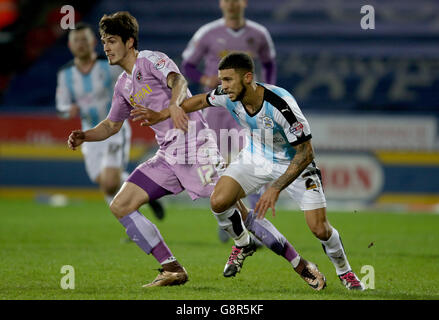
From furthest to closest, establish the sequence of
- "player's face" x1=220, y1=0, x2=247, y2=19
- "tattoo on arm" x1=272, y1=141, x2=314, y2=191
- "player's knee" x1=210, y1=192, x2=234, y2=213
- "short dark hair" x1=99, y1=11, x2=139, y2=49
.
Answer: "player's face" x1=220, y1=0, x2=247, y2=19, "short dark hair" x1=99, y1=11, x2=139, y2=49, "player's knee" x1=210, y1=192, x2=234, y2=213, "tattoo on arm" x1=272, y1=141, x2=314, y2=191

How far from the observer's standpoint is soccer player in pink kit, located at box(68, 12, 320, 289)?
19.1ft

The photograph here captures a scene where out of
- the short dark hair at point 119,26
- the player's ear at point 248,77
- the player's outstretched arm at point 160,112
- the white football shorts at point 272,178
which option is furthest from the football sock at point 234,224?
the short dark hair at point 119,26

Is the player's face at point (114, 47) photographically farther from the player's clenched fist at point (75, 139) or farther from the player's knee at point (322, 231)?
the player's knee at point (322, 231)

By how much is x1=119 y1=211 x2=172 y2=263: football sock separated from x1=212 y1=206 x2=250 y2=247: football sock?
0.47 m

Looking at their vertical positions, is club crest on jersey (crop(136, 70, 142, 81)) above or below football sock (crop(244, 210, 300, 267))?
above

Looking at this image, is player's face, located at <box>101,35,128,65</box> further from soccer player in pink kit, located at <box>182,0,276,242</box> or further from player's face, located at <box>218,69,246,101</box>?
soccer player in pink kit, located at <box>182,0,276,242</box>

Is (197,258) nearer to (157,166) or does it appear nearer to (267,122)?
(157,166)

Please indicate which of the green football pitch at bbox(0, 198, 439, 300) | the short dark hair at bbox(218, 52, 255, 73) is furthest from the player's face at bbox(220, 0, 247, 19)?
the short dark hair at bbox(218, 52, 255, 73)

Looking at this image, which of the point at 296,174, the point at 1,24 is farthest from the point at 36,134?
the point at 296,174

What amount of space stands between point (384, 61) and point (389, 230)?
715cm

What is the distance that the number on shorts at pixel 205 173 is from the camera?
594 cm

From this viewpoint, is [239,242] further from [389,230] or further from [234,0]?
[389,230]

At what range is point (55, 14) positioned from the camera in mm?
17625

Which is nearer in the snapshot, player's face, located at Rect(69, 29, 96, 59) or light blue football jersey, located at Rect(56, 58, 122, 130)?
player's face, located at Rect(69, 29, 96, 59)
